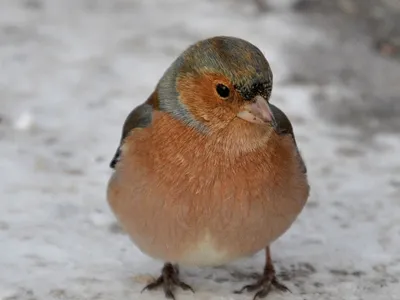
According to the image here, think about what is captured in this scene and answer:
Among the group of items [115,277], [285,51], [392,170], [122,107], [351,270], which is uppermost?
[285,51]

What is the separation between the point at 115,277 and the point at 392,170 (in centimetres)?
196

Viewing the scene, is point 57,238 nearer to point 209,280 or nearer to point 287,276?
point 209,280

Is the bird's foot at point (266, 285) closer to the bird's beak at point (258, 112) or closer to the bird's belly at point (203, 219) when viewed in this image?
the bird's belly at point (203, 219)

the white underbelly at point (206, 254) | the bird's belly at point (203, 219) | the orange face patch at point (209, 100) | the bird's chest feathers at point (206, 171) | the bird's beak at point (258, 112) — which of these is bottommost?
the white underbelly at point (206, 254)

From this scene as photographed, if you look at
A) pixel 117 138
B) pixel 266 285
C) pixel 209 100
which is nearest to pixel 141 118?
pixel 209 100

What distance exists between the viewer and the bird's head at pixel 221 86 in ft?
12.2

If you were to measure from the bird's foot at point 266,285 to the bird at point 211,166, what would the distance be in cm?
37

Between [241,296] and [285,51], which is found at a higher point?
[285,51]

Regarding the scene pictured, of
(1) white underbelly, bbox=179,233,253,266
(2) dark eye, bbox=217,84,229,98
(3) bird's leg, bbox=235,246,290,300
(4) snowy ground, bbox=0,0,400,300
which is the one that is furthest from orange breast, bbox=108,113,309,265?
(4) snowy ground, bbox=0,0,400,300

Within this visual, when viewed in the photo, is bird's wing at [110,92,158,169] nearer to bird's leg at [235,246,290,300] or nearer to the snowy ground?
the snowy ground

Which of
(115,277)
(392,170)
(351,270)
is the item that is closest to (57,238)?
(115,277)

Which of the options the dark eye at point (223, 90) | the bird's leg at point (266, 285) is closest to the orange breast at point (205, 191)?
the dark eye at point (223, 90)

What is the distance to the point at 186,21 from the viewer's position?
7410 millimetres

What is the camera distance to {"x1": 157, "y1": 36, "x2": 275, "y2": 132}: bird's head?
146 inches
